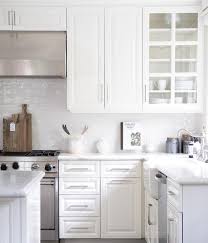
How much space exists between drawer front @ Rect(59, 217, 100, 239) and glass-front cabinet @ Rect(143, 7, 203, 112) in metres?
1.32

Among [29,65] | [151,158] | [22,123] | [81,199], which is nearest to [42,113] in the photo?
[22,123]

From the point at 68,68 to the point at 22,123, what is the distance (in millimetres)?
813

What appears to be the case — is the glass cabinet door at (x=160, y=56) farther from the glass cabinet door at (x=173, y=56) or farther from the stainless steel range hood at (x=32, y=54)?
the stainless steel range hood at (x=32, y=54)

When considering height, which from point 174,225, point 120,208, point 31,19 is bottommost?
point 120,208

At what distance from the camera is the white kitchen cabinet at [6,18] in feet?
14.0

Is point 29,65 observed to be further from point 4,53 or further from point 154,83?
point 154,83

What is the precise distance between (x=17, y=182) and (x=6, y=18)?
2.39 meters

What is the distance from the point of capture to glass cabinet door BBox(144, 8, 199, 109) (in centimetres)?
432

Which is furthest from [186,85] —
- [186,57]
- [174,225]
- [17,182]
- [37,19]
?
[17,182]

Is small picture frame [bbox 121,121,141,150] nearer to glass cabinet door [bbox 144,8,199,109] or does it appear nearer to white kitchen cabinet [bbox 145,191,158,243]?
glass cabinet door [bbox 144,8,199,109]

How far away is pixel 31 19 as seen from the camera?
4258 mm

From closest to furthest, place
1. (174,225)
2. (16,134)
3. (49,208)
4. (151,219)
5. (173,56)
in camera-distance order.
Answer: (174,225), (151,219), (49,208), (173,56), (16,134)

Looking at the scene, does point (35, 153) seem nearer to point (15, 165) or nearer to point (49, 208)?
point (15, 165)

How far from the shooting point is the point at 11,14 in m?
4.27
